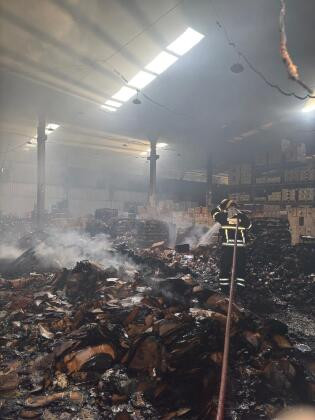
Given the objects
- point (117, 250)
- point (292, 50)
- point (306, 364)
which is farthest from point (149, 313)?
point (292, 50)

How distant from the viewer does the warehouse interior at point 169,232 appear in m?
2.75

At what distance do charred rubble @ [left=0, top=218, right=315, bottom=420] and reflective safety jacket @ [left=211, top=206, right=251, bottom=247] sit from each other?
1224 mm

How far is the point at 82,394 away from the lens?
8.70 feet

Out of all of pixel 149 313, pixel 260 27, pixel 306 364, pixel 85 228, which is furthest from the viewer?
pixel 85 228

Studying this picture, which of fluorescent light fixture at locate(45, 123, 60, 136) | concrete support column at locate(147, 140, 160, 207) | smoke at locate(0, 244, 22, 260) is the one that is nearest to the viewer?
smoke at locate(0, 244, 22, 260)

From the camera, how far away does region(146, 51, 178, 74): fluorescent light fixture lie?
7125 millimetres

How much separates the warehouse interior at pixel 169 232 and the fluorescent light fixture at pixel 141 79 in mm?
61

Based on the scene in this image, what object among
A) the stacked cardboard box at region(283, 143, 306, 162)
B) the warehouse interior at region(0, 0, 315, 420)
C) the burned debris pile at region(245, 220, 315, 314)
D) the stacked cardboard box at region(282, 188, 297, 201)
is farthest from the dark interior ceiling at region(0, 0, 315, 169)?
the burned debris pile at region(245, 220, 315, 314)

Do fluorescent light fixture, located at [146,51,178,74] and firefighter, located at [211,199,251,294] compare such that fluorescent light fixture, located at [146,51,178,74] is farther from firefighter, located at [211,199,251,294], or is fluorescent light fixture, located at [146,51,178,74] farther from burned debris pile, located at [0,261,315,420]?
burned debris pile, located at [0,261,315,420]

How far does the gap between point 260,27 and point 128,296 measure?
604 cm

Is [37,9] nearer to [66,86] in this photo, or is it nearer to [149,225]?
[66,86]

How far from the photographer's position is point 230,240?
5559 millimetres

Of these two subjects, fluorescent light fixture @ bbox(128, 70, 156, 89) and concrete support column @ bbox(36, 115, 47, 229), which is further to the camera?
concrete support column @ bbox(36, 115, 47, 229)

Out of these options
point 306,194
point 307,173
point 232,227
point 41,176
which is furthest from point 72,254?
point 307,173
